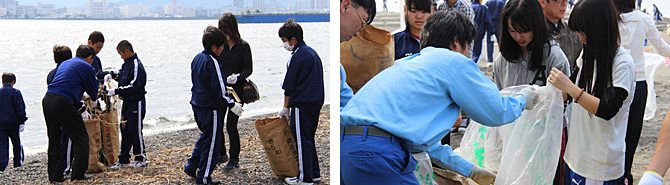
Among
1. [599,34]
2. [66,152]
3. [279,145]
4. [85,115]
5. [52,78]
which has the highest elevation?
[599,34]

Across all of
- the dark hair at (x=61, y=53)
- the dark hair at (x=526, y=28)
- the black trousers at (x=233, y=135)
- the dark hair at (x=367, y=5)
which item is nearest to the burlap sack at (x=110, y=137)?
the dark hair at (x=61, y=53)

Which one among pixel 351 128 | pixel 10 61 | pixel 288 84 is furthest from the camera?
pixel 10 61

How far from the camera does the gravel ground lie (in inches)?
175

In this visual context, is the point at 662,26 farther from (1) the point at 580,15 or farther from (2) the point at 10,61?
(2) the point at 10,61

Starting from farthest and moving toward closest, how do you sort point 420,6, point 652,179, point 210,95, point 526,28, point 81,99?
point 81,99, point 210,95, point 420,6, point 526,28, point 652,179

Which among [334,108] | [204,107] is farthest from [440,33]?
[204,107]

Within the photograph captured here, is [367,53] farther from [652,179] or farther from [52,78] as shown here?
[52,78]

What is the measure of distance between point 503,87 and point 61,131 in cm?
268

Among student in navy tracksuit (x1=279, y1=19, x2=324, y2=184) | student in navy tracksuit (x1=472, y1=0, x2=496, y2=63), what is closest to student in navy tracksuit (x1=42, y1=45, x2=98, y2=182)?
student in navy tracksuit (x1=279, y1=19, x2=324, y2=184)

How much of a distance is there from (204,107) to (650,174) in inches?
104

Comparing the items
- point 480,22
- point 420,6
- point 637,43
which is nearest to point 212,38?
point 420,6

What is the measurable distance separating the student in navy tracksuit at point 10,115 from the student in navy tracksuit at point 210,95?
1065mm

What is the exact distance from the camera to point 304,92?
142 inches

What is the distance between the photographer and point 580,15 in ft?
6.80
